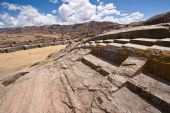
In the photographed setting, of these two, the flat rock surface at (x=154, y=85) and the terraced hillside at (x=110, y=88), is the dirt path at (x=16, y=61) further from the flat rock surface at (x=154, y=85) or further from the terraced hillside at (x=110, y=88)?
the flat rock surface at (x=154, y=85)

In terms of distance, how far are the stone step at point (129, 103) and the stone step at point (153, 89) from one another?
0.07 metres

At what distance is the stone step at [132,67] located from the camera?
2.78m

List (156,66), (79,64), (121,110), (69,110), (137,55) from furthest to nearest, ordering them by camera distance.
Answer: (79,64) → (137,55) → (156,66) → (69,110) → (121,110)

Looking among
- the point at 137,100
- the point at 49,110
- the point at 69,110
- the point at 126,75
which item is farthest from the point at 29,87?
the point at 137,100

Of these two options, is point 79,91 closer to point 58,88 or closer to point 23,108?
point 58,88

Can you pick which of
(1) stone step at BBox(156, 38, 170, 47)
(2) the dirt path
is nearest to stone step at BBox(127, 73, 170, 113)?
(1) stone step at BBox(156, 38, 170, 47)

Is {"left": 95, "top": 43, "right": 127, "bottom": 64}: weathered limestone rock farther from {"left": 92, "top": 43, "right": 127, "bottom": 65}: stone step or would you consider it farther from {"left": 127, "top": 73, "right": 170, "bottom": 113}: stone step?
{"left": 127, "top": 73, "right": 170, "bottom": 113}: stone step

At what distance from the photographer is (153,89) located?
2.31 meters

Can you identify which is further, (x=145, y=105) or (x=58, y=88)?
(x=58, y=88)

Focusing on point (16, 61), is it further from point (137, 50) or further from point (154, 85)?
point (154, 85)

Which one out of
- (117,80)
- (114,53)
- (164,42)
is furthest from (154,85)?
(114,53)

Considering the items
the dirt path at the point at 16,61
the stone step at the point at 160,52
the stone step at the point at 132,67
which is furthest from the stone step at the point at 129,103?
the dirt path at the point at 16,61

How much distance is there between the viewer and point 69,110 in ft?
8.18

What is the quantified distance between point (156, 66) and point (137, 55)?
0.56 meters
